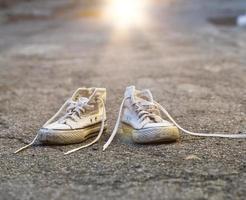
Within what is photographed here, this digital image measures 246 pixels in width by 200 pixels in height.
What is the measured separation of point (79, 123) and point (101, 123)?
145mm

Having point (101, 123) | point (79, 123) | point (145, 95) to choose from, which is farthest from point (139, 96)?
point (79, 123)

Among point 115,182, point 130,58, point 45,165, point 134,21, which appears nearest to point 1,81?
point 130,58

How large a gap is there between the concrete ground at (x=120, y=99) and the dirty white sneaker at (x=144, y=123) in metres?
0.04

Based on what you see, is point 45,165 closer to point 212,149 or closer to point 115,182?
point 115,182

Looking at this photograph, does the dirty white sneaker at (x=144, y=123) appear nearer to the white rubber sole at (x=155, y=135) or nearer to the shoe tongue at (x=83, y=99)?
the white rubber sole at (x=155, y=135)

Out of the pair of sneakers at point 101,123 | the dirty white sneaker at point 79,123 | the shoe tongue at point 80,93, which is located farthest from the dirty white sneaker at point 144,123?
the shoe tongue at point 80,93

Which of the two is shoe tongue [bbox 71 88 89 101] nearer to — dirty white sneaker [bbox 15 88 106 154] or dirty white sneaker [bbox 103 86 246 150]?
dirty white sneaker [bbox 15 88 106 154]

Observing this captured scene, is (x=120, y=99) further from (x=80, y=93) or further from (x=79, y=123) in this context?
(x=79, y=123)

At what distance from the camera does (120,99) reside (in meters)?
3.46

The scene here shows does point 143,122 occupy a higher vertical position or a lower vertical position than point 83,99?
lower

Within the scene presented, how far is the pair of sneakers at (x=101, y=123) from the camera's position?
7.65ft

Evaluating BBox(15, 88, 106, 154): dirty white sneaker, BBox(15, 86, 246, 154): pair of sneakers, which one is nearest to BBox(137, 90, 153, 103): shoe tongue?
BBox(15, 86, 246, 154): pair of sneakers

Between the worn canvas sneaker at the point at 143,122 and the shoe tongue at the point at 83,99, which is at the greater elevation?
the shoe tongue at the point at 83,99

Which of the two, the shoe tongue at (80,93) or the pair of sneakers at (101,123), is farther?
the shoe tongue at (80,93)
